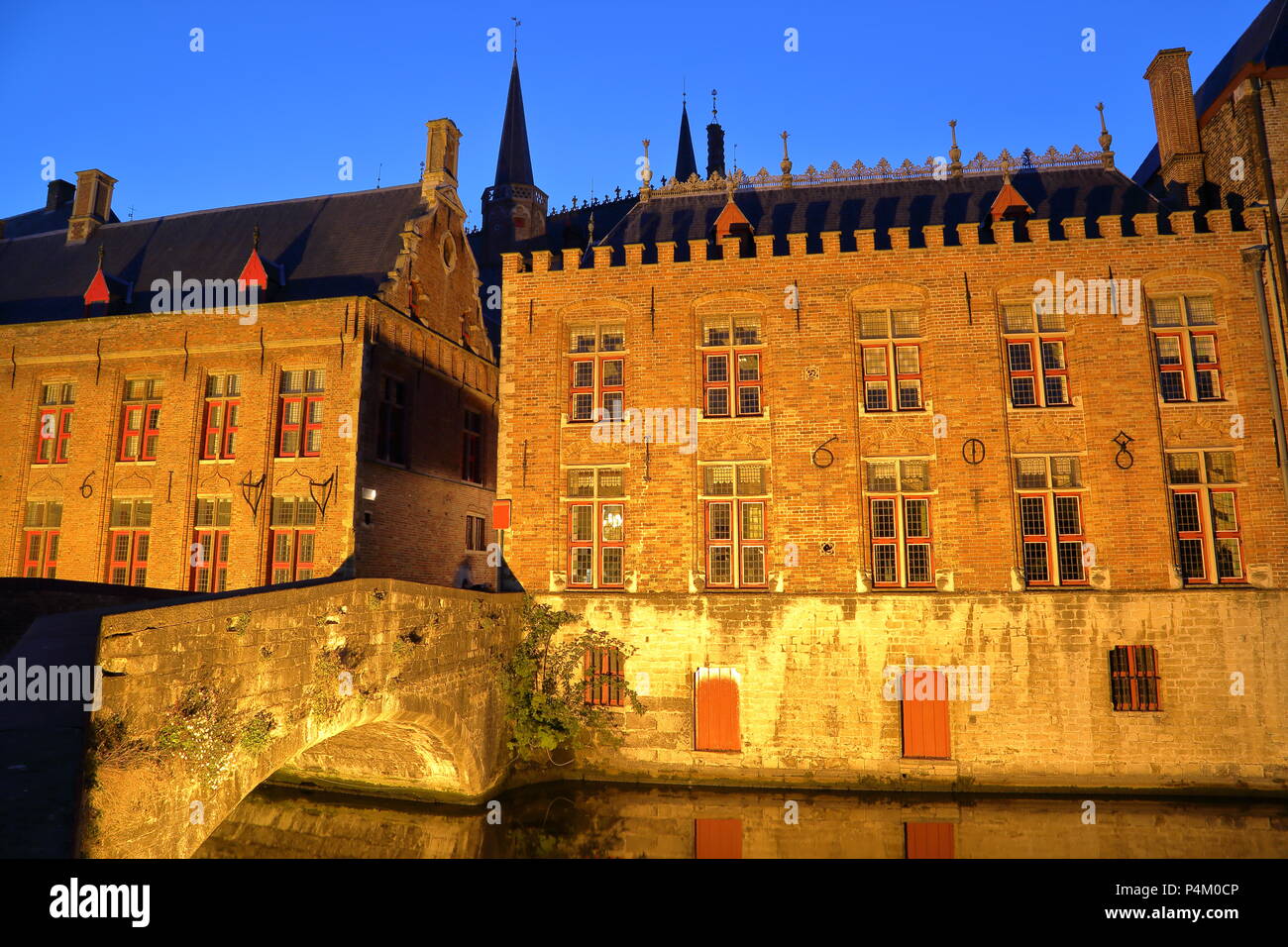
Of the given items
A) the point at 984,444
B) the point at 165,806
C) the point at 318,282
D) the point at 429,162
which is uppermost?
the point at 429,162

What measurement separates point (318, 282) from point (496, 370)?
6.45m

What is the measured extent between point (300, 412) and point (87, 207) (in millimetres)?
13600

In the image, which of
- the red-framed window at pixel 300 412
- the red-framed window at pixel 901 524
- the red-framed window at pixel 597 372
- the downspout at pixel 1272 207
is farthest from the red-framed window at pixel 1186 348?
the red-framed window at pixel 300 412

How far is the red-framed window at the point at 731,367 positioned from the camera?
16.4m

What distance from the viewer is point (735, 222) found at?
17.8 metres

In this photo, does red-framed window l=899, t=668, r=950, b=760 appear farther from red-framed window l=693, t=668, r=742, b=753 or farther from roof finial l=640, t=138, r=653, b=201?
roof finial l=640, t=138, r=653, b=201

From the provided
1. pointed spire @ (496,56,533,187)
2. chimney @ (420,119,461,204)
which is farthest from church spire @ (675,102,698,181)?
chimney @ (420,119,461,204)

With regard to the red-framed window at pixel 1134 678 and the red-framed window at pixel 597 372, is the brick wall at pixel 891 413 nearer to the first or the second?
the red-framed window at pixel 597 372

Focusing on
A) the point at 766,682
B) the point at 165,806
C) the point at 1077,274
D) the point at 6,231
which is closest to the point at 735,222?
the point at 1077,274

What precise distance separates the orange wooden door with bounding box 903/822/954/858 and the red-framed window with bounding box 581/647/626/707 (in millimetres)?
5854

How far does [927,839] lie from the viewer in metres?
12.2

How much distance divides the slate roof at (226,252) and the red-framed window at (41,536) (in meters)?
5.73

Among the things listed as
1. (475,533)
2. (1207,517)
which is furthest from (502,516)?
(1207,517)
